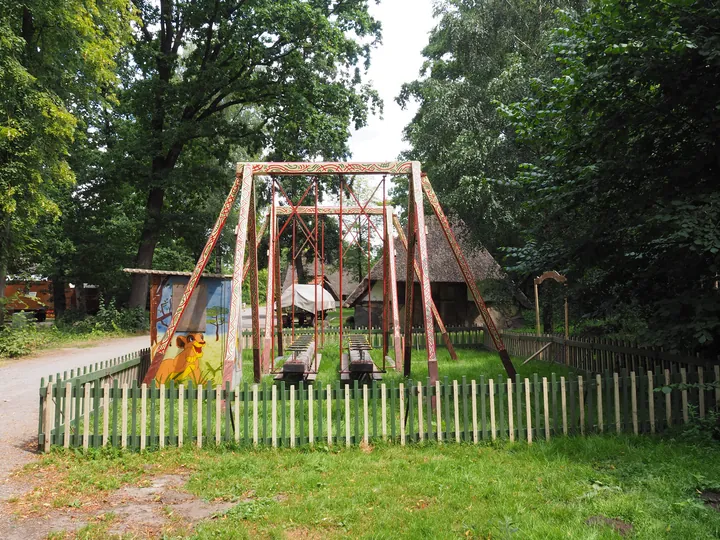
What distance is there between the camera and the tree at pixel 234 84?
75.4 ft

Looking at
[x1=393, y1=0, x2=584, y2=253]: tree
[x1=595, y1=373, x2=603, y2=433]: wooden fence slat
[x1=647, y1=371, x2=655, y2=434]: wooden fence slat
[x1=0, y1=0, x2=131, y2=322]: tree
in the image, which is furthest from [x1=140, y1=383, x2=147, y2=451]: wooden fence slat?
[x1=393, y1=0, x2=584, y2=253]: tree

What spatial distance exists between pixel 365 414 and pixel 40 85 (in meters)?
16.9

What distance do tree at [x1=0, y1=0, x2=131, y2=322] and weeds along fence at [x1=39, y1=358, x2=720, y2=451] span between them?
11839 millimetres

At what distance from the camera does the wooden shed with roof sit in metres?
24.4

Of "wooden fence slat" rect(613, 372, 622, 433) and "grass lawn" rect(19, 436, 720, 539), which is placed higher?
"wooden fence slat" rect(613, 372, 622, 433)

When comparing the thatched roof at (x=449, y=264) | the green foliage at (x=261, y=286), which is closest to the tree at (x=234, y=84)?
the thatched roof at (x=449, y=264)

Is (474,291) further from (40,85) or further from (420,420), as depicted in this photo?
(40,85)

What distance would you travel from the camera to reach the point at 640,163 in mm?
7691

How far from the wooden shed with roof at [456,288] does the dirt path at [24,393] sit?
1161 cm

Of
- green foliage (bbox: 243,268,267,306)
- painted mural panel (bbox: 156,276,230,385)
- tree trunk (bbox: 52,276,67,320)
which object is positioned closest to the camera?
painted mural panel (bbox: 156,276,230,385)

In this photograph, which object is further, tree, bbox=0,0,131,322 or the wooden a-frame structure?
tree, bbox=0,0,131,322

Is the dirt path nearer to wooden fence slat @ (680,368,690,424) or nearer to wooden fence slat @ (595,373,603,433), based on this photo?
wooden fence slat @ (595,373,603,433)

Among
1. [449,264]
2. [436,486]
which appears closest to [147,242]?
[449,264]

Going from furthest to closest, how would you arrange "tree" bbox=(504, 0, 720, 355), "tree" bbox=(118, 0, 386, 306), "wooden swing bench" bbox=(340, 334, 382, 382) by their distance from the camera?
"tree" bbox=(118, 0, 386, 306), "wooden swing bench" bbox=(340, 334, 382, 382), "tree" bbox=(504, 0, 720, 355)
